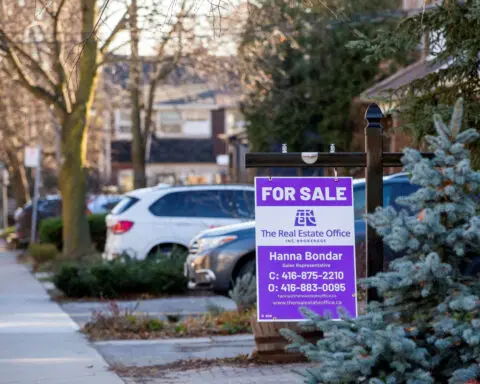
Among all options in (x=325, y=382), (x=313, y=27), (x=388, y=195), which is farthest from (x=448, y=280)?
(x=313, y=27)

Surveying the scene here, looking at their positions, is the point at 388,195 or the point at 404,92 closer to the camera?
the point at 404,92

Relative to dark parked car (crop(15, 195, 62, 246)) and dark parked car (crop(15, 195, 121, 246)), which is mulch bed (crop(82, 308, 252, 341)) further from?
dark parked car (crop(15, 195, 62, 246))

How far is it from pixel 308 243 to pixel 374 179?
0.72 meters

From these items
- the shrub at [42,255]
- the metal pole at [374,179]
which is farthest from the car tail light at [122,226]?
the metal pole at [374,179]

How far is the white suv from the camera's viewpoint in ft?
53.8

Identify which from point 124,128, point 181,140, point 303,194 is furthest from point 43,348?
point 124,128

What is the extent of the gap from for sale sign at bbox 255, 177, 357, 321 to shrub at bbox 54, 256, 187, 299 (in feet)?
25.2

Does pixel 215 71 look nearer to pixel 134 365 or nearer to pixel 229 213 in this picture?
pixel 229 213

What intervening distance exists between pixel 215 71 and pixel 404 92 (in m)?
13.3

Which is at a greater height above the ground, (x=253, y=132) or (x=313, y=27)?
(x=313, y=27)

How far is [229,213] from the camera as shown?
1625 cm

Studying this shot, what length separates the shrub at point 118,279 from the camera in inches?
592

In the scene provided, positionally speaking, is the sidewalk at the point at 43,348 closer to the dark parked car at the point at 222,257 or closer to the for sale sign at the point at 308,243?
the for sale sign at the point at 308,243

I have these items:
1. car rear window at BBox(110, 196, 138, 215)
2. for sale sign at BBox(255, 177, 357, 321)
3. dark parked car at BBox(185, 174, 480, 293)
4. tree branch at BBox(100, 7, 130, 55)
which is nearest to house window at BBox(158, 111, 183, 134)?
tree branch at BBox(100, 7, 130, 55)
